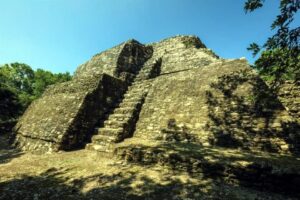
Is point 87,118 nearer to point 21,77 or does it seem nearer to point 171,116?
point 171,116

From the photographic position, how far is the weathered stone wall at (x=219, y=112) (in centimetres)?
647

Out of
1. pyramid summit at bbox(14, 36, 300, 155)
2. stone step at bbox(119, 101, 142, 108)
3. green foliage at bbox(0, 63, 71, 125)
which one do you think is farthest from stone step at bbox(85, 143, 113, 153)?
green foliage at bbox(0, 63, 71, 125)

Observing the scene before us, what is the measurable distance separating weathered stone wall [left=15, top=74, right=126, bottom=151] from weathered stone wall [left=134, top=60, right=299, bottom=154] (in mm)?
2395

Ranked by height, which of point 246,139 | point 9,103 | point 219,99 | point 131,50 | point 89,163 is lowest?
point 89,163

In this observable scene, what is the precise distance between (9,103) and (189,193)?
15.0 meters

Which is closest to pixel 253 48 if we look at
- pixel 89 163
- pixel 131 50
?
pixel 89 163

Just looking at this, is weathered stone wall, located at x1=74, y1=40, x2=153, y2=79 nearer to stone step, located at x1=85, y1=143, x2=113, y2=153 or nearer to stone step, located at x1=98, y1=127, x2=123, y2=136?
stone step, located at x1=98, y1=127, x2=123, y2=136

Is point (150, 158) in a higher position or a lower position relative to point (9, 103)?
lower

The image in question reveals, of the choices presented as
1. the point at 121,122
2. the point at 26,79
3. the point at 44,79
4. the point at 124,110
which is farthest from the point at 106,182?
the point at 26,79

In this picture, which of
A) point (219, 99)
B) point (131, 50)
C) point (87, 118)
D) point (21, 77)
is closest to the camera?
point (219, 99)

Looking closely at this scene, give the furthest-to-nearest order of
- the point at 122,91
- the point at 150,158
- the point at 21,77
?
the point at 21,77 → the point at 122,91 → the point at 150,158

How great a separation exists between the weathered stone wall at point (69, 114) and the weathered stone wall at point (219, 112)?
94.3 inches

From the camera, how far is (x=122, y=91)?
12062 mm

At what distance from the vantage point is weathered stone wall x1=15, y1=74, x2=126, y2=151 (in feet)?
29.2
